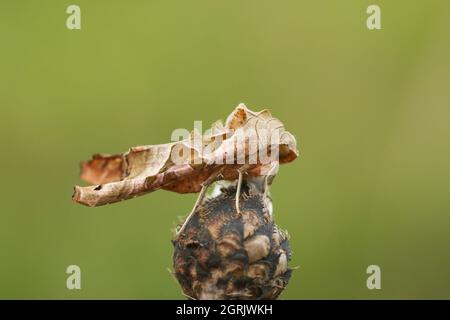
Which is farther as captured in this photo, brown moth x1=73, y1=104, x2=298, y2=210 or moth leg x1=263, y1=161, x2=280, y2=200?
moth leg x1=263, y1=161, x2=280, y2=200

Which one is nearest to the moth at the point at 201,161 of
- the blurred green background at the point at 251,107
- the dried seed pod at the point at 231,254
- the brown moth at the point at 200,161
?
the brown moth at the point at 200,161

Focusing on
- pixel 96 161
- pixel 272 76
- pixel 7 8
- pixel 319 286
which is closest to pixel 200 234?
pixel 96 161

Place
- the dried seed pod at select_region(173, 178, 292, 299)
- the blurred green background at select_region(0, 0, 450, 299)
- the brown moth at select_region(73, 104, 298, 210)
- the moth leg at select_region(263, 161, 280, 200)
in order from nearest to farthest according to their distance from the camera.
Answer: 1. the dried seed pod at select_region(173, 178, 292, 299)
2. the brown moth at select_region(73, 104, 298, 210)
3. the moth leg at select_region(263, 161, 280, 200)
4. the blurred green background at select_region(0, 0, 450, 299)

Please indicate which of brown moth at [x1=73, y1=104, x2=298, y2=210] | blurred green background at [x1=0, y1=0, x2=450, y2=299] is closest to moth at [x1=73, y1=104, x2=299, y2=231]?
brown moth at [x1=73, y1=104, x2=298, y2=210]

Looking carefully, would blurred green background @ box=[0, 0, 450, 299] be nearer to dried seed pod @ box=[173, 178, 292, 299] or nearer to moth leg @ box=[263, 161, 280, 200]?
moth leg @ box=[263, 161, 280, 200]

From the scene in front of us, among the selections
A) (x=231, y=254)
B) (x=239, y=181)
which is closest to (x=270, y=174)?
(x=239, y=181)

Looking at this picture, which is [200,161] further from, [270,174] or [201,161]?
[270,174]

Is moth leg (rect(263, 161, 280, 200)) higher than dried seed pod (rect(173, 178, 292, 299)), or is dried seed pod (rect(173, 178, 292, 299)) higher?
moth leg (rect(263, 161, 280, 200))

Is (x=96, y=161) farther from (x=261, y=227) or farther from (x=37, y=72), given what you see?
(x=37, y=72)
